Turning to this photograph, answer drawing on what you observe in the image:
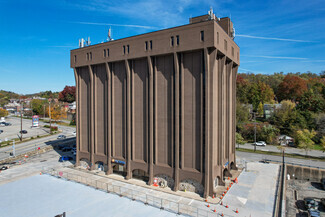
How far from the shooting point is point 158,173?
92.1 ft

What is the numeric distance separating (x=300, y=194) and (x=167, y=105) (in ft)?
84.3

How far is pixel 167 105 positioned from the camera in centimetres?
2750

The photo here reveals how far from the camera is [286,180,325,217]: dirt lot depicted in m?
27.2

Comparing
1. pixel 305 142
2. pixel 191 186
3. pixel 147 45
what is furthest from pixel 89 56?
pixel 305 142

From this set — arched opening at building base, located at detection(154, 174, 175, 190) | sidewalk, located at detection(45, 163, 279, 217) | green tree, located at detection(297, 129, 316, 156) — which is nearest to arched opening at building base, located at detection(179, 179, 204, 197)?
sidewalk, located at detection(45, 163, 279, 217)

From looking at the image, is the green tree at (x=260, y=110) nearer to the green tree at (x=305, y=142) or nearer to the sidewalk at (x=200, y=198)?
the green tree at (x=305, y=142)

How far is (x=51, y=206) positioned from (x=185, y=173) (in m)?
15.1

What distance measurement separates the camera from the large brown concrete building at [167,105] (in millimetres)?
24953

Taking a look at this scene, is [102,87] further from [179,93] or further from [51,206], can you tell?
[51,206]

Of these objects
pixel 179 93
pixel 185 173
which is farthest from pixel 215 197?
pixel 179 93

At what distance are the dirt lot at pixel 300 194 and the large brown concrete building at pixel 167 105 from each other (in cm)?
940

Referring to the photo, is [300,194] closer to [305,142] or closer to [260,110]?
[305,142]

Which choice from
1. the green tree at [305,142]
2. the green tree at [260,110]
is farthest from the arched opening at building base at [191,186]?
the green tree at [260,110]

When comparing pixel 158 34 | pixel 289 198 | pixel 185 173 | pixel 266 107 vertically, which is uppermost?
pixel 158 34
